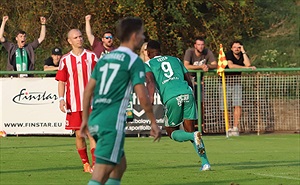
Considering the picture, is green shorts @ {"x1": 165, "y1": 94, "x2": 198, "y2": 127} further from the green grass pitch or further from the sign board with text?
the sign board with text

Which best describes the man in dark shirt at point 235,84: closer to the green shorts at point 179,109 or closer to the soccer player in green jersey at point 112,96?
the green shorts at point 179,109

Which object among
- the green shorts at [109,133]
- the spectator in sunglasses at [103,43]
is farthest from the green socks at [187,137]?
the spectator in sunglasses at [103,43]

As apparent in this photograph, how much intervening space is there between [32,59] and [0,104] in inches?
54.2

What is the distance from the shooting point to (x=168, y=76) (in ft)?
45.0

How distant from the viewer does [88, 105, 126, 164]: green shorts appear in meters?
8.19

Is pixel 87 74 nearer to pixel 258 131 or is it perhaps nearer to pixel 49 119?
pixel 49 119

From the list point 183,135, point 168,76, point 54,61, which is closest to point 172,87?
point 168,76

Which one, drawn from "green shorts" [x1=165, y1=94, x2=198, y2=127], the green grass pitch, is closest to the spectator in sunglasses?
the green grass pitch

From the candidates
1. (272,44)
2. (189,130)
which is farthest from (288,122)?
(272,44)

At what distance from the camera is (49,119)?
2127 centimetres

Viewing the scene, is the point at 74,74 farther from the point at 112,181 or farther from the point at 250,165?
the point at 112,181

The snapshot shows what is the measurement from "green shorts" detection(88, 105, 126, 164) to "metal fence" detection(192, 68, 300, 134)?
13.6 metres

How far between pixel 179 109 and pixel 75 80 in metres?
1.64

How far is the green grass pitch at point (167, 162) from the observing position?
1215cm
